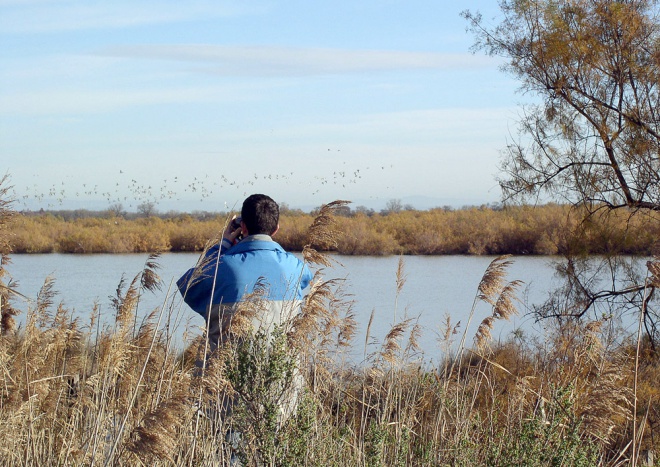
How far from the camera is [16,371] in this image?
13.9ft

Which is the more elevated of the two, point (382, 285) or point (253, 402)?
point (253, 402)

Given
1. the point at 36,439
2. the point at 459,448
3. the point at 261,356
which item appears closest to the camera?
the point at 261,356

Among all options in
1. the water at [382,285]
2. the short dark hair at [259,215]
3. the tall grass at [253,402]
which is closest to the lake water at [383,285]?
the water at [382,285]

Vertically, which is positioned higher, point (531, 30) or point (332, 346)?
point (531, 30)

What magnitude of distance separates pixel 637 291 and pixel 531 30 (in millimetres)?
3787

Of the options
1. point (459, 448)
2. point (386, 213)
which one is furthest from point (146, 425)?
Result: point (386, 213)

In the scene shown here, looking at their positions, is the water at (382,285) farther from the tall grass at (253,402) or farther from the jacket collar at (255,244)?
the jacket collar at (255,244)

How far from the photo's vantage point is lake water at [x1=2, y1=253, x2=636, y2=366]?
11.4m

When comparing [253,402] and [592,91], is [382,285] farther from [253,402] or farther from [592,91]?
[253,402]

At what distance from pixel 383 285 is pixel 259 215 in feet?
43.6

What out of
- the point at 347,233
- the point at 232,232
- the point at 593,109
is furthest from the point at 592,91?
the point at 347,233

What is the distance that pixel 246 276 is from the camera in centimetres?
380

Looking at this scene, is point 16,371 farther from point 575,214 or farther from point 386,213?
point 386,213

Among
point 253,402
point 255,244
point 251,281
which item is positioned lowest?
point 253,402
